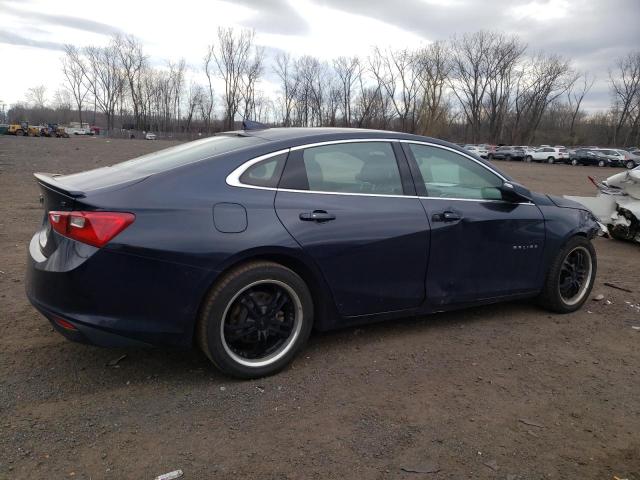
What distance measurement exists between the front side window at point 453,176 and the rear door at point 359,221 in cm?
19

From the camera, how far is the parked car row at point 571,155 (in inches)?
1897

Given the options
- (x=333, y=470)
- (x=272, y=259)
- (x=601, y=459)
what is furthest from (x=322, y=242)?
(x=601, y=459)

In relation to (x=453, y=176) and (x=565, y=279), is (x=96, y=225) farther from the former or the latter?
(x=565, y=279)

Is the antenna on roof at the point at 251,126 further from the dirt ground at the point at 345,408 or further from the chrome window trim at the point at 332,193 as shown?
the dirt ground at the point at 345,408

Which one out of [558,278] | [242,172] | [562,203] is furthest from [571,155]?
[242,172]

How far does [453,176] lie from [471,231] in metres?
0.47

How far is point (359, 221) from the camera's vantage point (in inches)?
137

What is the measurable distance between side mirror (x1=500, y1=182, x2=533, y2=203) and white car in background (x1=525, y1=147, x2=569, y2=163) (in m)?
53.4

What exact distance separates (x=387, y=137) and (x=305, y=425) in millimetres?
2135

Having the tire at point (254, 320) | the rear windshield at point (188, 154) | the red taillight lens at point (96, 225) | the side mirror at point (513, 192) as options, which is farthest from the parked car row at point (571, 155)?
the red taillight lens at point (96, 225)

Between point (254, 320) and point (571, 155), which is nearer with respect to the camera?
point (254, 320)

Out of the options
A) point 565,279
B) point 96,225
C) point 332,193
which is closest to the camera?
point 96,225

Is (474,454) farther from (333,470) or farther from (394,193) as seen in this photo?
(394,193)

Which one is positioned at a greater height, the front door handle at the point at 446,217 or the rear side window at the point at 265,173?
the rear side window at the point at 265,173
